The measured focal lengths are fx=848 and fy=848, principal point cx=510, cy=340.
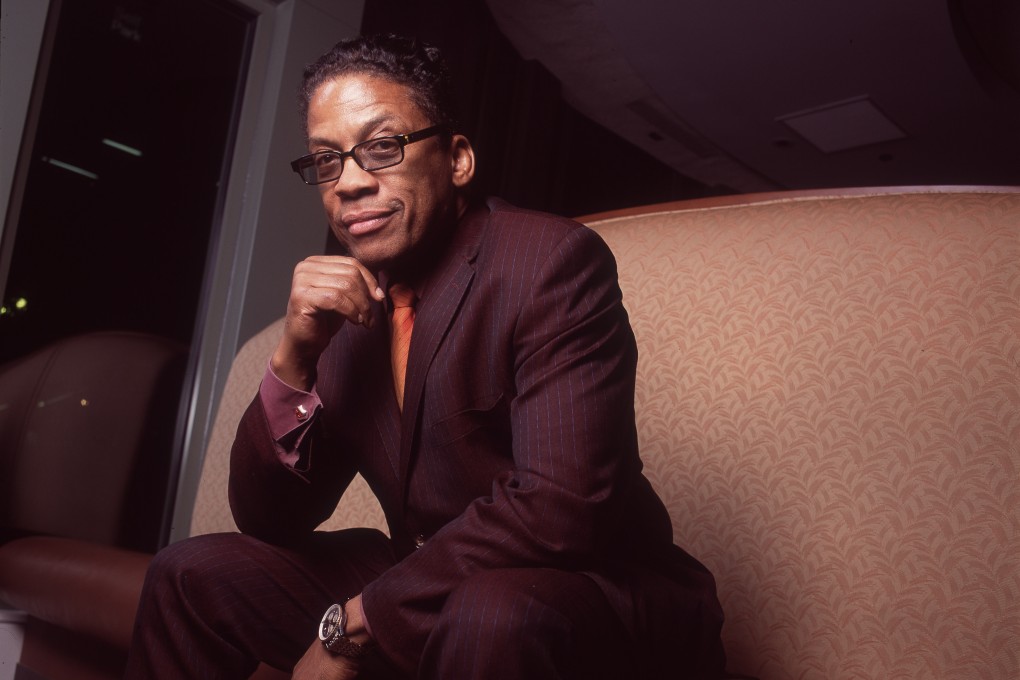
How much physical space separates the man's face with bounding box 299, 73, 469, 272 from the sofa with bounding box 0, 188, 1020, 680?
648 mm

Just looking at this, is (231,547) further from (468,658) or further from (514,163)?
Answer: (514,163)

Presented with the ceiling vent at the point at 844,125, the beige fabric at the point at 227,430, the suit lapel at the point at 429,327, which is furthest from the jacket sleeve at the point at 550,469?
the ceiling vent at the point at 844,125

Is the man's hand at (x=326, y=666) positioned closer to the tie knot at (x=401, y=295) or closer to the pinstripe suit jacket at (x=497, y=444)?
the pinstripe suit jacket at (x=497, y=444)

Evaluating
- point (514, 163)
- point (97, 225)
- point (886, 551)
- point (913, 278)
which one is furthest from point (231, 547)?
point (514, 163)

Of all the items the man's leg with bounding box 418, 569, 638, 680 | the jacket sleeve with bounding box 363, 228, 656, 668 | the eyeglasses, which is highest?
the eyeglasses

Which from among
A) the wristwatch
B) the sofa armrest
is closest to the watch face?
the wristwatch

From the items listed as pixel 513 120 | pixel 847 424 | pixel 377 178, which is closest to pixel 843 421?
pixel 847 424

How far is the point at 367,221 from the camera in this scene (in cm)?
119

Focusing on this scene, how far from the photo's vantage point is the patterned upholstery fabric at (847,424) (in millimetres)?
1260

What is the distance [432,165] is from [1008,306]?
3.00ft

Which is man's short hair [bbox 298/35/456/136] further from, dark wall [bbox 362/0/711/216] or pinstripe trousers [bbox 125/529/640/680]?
dark wall [bbox 362/0/711/216]

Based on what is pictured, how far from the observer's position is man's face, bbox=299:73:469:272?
46.5 inches

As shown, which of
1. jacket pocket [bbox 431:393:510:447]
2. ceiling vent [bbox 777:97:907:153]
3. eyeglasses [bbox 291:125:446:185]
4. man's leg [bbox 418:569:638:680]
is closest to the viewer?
man's leg [bbox 418:569:638:680]

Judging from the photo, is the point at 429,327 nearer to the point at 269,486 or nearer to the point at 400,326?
the point at 400,326
